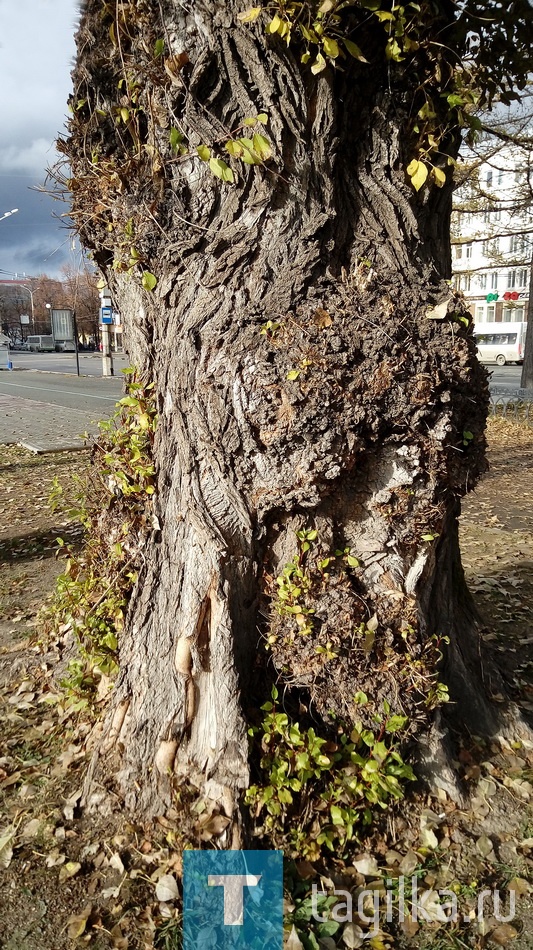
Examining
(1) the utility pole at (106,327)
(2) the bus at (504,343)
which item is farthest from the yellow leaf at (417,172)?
(2) the bus at (504,343)

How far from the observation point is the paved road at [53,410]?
1185 cm

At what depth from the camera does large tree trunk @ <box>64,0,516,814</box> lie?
8.11 ft

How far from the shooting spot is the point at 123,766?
2.70m

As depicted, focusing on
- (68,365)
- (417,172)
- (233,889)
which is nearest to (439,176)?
(417,172)

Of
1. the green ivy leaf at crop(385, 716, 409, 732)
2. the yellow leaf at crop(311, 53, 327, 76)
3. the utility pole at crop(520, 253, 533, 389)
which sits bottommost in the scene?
the green ivy leaf at crop(385, 716, 409, 732)

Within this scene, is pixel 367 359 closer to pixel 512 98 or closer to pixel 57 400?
pixel 512 98

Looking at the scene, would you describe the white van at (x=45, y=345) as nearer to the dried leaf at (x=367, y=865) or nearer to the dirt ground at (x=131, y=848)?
the dirt ground at (x=131, y=848)

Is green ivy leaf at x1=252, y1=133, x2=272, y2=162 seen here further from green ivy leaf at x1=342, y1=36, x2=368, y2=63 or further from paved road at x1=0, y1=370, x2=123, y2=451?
paved road at x1=0, y1=370, x2=123, y2=451

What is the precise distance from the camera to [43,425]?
44.7ft

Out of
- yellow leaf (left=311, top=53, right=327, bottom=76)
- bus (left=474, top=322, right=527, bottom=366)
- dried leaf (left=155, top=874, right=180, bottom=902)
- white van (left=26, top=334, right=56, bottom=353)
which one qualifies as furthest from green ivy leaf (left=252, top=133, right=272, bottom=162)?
white van (left=26, top=334, right=56, bottom=353)

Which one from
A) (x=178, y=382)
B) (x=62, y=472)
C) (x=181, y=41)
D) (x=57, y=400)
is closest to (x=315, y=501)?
(x=178, y=382)

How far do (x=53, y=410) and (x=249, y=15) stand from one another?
14.9 meters

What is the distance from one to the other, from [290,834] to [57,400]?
57.7ft

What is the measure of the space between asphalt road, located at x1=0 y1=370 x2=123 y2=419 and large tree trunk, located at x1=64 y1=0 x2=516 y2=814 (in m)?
11.7
